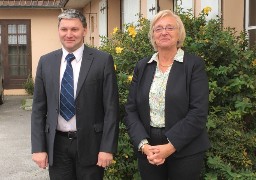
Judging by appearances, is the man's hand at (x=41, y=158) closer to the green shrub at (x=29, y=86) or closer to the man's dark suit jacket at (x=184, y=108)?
the man's dark suit jacket at (x=184, y=108)

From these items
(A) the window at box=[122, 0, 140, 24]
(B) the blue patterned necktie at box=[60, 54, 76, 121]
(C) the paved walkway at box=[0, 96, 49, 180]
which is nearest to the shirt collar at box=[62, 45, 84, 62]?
(B) the blue patterned necktie at box=[60, 54, 76, 121]

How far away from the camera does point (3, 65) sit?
16344 millimetres

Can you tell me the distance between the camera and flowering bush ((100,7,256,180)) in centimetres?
380

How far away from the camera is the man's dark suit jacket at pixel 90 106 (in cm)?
295

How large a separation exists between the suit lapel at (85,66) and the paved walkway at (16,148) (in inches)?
113

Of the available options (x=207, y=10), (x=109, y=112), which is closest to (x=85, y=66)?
(x=109, y=112)

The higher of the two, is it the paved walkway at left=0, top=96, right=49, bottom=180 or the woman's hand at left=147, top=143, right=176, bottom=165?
the woman's hand at left=147, top=143, right=176, bottom=165

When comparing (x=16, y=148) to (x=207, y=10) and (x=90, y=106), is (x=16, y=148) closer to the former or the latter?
→ (x=207, y=10)

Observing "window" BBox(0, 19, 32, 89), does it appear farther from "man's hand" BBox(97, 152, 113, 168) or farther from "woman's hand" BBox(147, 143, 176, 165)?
"woman's hand" BBox(147, 143, 176, 165)

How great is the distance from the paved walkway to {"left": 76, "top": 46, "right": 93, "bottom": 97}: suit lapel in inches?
113

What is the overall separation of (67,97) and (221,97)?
1792 mm

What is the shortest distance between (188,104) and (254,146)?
1.46 m

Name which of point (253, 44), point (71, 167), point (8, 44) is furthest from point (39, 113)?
point (8, 44)

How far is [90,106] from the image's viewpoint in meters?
2.96
